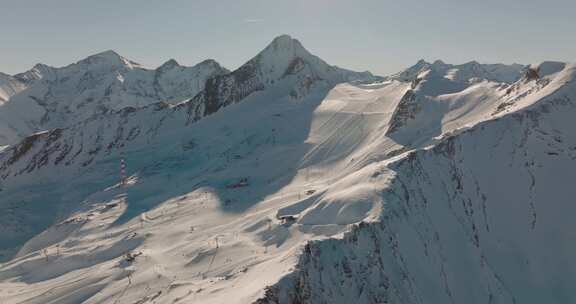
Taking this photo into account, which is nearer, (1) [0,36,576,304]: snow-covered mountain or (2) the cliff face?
(2) the cliff face

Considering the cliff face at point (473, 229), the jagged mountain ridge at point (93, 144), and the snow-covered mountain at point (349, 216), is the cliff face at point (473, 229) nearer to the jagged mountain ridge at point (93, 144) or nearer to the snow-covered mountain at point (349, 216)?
the snow-covered mountain at point (349, 216)

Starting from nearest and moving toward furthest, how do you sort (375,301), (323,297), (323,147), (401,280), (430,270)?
(323,297) → (375,301) → (401,280) → (430,270) → (323,147)

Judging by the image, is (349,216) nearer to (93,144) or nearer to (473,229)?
(473,229)

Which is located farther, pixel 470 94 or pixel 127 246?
pixel 470 94

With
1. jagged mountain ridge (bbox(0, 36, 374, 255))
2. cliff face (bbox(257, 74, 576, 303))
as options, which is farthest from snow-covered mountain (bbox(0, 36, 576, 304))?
jagged mountain ridge (bbox(0, 36, 374, 255))

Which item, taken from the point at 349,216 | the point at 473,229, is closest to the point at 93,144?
the point at 349,216

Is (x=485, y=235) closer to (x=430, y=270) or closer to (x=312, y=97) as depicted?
(x=430, y=270)

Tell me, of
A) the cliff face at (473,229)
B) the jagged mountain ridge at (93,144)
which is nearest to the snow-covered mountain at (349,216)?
the cliff face at (473,229)

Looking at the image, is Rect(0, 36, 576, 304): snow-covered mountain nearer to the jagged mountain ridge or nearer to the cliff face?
the cliff face

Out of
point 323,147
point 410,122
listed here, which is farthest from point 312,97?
point 410,122
